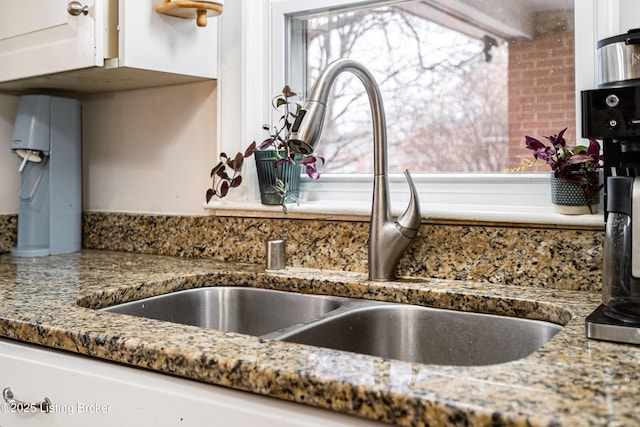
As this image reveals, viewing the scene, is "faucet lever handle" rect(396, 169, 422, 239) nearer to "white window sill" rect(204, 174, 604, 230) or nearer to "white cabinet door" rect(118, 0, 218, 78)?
"white window sill" rect(204, 174, 604, 230)

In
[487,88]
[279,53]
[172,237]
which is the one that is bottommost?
[172,237]

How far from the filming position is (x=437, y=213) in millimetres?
1358

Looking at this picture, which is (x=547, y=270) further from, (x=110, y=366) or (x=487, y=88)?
(x=110, y=366)

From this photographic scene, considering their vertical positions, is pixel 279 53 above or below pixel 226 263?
above

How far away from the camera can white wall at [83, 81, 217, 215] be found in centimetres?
180

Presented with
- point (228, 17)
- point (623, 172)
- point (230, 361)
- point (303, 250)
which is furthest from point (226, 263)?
point (623, 172)

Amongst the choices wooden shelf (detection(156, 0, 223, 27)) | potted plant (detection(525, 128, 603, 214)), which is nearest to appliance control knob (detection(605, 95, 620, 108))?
potted plant (detection(525, 128, 603, 214))

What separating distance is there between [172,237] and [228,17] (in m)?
0.65

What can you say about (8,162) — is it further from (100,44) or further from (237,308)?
(237,308)

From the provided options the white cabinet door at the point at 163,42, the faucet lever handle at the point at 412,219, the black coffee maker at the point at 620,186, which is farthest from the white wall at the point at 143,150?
the black coffee maker at the point at 620,186

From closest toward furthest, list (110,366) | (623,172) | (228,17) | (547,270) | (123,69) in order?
(110,366) → (623,172) → (547,270) → (123,69) → (228,17)

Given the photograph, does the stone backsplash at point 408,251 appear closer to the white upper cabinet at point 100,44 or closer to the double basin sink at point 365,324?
the double basin sink at point 365,324

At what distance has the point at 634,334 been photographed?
85cm

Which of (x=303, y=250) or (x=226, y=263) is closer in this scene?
(x=303, y=250)
